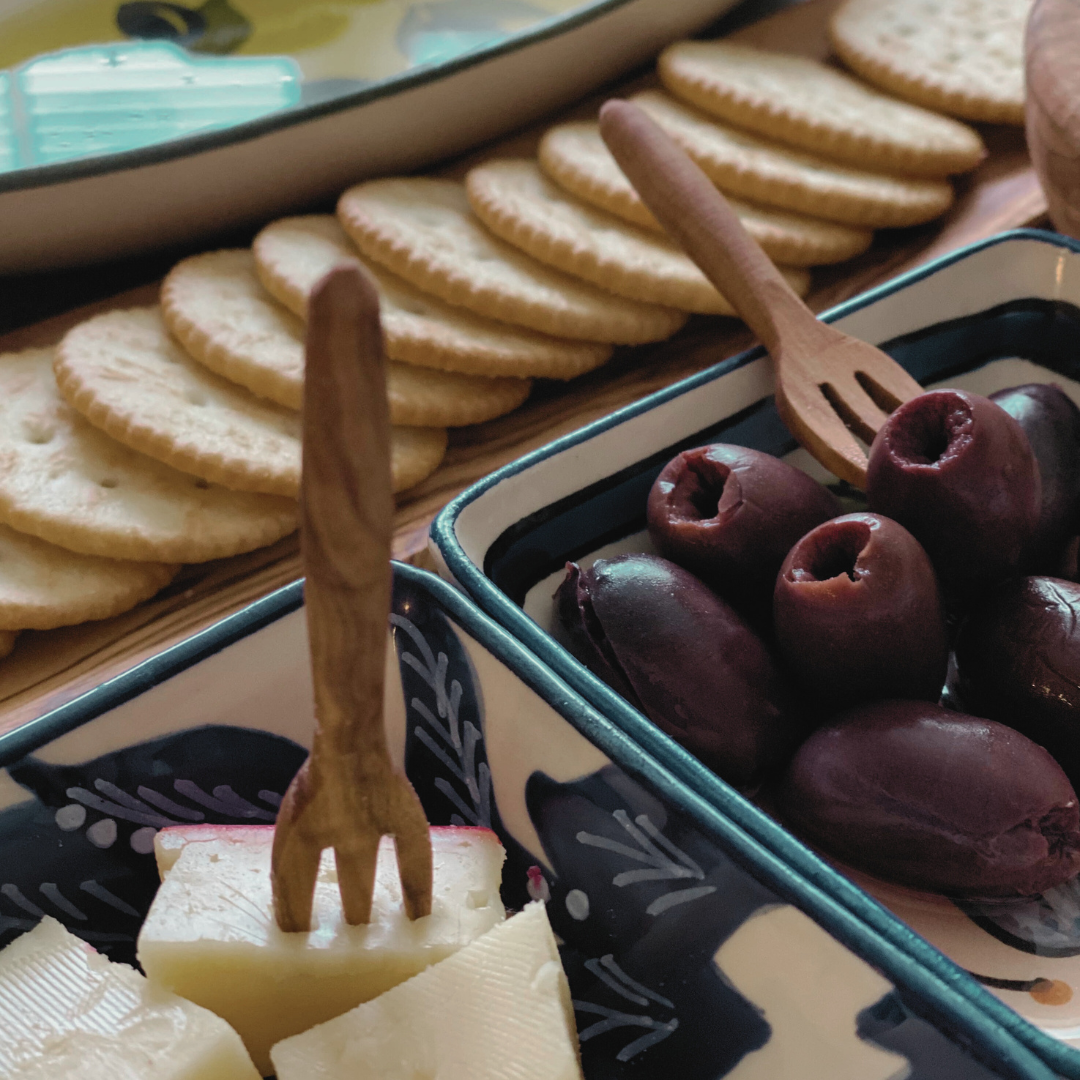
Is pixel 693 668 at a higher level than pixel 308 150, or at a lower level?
lower

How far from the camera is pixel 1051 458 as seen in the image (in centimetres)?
72

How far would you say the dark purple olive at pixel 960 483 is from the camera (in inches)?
24.0

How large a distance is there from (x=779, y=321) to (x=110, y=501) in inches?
20.7

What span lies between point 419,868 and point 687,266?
696 mm

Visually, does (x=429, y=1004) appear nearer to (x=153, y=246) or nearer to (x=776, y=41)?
(x=153, y=246)

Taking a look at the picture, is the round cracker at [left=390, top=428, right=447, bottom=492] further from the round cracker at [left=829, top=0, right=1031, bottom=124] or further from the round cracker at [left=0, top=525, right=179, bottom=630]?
the round cracker at [left=829, top=0, right=1031, bottom=124]

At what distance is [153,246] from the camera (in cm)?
114

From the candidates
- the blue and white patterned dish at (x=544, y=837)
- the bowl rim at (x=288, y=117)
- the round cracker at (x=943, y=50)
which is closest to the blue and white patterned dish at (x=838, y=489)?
the blue and white patterned dish at (x=544, y=837)

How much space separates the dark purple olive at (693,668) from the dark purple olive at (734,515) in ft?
0.11

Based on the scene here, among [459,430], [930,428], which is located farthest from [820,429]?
[459,430]

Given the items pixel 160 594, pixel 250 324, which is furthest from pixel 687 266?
pixel 160 594

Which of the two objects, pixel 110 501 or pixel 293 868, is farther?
pixel 110 501

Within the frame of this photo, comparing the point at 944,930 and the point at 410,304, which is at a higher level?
the point at 410,304

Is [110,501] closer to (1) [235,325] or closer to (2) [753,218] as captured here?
(1) [235,325]
